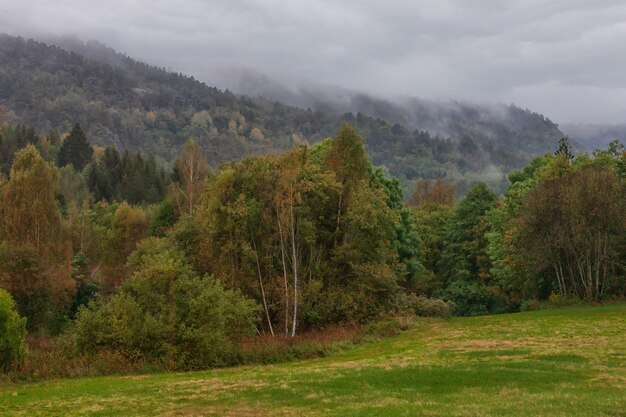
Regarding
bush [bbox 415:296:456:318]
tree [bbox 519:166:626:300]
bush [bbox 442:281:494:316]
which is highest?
tree [bbox 519:166:626:300]

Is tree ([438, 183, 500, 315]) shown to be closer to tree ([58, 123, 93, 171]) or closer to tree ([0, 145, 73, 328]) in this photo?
tree ([0, 145, 73, 328])

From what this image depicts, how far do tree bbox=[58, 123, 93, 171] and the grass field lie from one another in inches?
5030

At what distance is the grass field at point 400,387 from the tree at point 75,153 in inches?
5030

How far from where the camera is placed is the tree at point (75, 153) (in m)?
146

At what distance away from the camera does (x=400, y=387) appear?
831 inches

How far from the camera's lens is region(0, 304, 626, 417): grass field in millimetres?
17609

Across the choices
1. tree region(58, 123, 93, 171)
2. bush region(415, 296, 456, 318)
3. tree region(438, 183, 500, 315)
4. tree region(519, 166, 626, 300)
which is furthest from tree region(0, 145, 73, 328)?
tree region(58, 123, 93, 171)

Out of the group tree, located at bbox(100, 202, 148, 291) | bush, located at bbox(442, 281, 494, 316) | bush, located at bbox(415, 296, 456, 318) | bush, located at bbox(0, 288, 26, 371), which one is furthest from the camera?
tree, located at bbox(100, 202, 148, 291)

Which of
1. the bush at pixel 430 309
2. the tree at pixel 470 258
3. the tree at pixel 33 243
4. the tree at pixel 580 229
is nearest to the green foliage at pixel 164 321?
the tree at pixel 33 243

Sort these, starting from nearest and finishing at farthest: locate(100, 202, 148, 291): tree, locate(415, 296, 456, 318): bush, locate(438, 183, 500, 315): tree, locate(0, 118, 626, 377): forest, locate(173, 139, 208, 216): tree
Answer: locate(0, 118, 626, 377): forest, locate(415, 296, 456, 318): bush, locate(438, 183, 500, 315): tree, locate(173, 139, 208, 216): tree, locate(100, 202, 148, 291): tree

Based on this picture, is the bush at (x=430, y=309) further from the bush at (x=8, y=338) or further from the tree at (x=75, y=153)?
the tree at (x=75, y=153)

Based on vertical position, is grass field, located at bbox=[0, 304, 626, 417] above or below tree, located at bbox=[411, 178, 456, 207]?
below

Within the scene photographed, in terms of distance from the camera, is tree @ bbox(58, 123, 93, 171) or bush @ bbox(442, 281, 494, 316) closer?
bush @ bbox(442, 281, 494, 316)

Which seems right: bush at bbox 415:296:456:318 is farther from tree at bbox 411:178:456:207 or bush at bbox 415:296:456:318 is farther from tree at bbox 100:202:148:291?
tree at bbox 411:178:456:207
